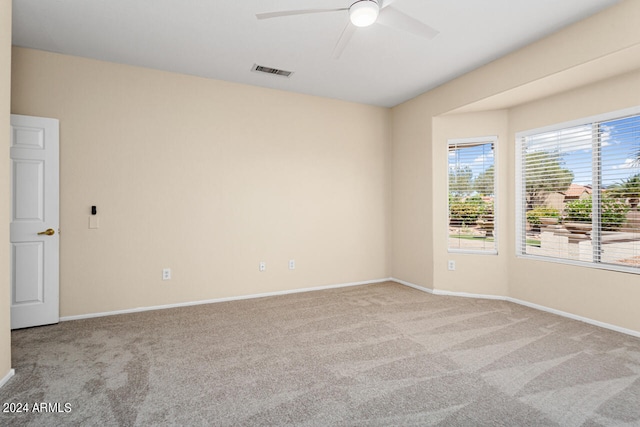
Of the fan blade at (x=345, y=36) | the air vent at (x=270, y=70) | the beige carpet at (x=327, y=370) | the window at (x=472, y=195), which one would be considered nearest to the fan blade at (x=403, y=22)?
the fan blade at (x=345, y=36)

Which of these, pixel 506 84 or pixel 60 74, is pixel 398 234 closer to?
pixel 506 84

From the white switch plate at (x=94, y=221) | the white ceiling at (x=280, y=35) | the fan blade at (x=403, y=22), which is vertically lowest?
the white switch plate at (x=94, y=221)

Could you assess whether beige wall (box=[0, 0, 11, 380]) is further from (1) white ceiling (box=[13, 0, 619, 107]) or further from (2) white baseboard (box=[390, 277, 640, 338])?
(2) white baseboard (box=[390, 277, 640, 338])

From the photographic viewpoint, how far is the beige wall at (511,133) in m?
2.99

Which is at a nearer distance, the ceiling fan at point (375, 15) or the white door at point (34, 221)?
the ceiling fan at point (375, 15)

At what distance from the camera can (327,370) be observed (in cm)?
247

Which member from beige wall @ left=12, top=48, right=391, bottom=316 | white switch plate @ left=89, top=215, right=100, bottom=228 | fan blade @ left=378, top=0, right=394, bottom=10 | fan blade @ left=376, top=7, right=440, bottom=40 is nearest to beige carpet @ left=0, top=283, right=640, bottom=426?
beige wall @ left=12, top=48, right=391, bottom=316

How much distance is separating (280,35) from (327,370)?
A: 3.04 metres

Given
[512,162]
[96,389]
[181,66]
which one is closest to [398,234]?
[512,162]

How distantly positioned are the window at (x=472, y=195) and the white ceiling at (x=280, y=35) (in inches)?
41.0

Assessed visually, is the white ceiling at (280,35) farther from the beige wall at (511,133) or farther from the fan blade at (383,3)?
the fan blade at (383,3)

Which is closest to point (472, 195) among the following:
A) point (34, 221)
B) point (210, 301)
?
point (210, 301)

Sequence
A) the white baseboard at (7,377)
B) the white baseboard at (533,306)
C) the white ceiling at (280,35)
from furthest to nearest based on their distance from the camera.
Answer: the white baseboard at (533,306)
the white ceiling at (280,35)
the white baseboard at (7,377)

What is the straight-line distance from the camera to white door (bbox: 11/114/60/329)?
3.26 metres
